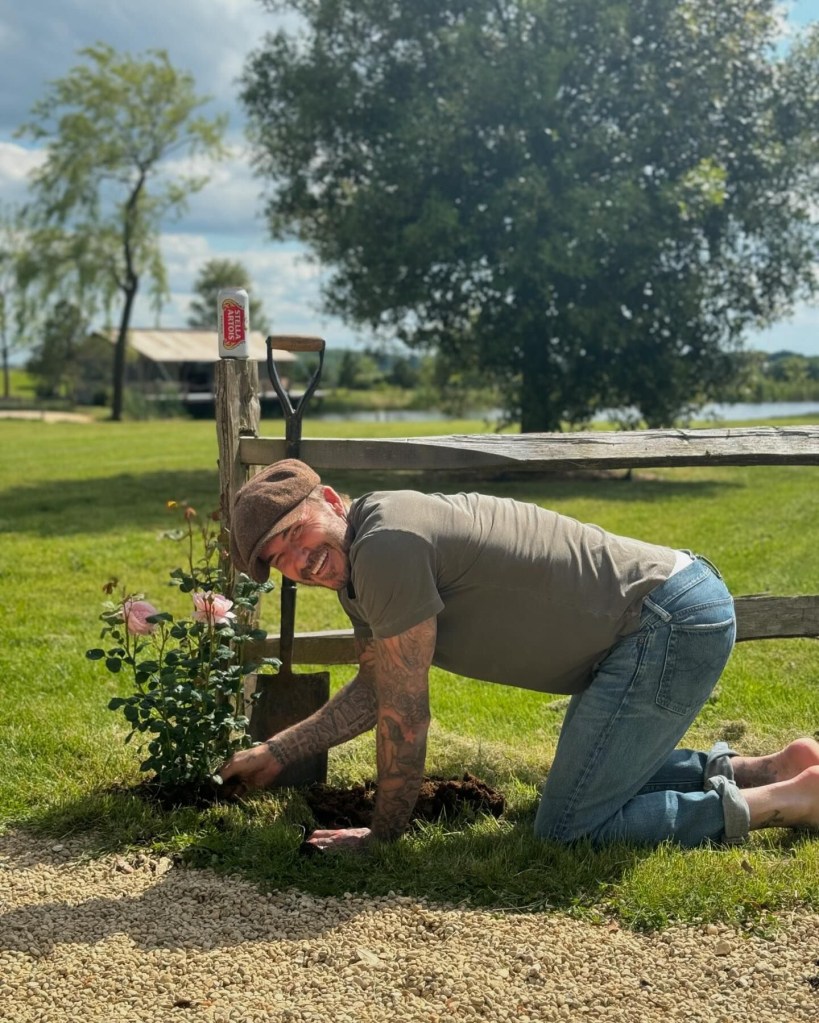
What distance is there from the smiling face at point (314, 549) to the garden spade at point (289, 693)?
947 millimetres

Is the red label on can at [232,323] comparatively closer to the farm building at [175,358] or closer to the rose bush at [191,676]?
the rose bush at [191,676]

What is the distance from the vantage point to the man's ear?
3297 millimetres

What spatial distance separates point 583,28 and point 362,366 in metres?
47.0

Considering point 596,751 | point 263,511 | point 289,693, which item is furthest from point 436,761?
point 263,511

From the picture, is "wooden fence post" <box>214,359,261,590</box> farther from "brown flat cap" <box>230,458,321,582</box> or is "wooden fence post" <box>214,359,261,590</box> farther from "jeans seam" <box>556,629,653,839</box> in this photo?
"jeans seam" <box>556,629,653,839</box>

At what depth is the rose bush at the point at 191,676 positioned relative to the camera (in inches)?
153

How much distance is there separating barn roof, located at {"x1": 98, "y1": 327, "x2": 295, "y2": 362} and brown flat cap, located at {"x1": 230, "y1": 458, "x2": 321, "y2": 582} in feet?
139

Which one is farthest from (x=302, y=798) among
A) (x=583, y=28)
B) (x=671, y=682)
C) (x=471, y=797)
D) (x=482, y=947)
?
(x=583, y=28)

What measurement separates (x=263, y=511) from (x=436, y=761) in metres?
1.89

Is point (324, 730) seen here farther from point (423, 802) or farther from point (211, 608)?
point (211, 608)

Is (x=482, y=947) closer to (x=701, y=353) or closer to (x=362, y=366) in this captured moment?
(x=701, y=353)

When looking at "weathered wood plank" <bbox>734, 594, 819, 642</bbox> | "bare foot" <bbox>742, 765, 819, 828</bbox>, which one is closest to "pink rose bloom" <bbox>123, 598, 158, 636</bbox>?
"bare foot" <bbox>742, 765, 819, 828</bbox>

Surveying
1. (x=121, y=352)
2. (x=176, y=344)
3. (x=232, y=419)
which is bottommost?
(x=232, y=419)

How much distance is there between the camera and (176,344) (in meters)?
48.6
